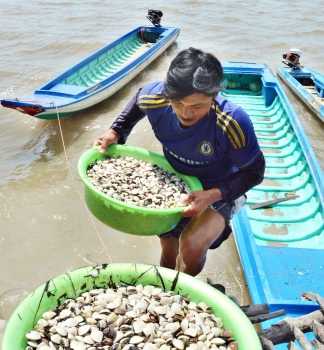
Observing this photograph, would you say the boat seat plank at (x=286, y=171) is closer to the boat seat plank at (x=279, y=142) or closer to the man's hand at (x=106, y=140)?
the boat seat plank at (x=279, y=142)

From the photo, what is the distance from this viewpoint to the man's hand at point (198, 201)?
6.48 ft

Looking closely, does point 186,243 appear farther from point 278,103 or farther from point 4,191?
point 278,103

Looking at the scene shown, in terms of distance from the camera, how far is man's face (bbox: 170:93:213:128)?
1.91 meters

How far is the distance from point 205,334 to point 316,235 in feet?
7.55

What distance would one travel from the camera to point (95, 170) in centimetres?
226

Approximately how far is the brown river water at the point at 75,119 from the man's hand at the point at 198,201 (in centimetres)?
150

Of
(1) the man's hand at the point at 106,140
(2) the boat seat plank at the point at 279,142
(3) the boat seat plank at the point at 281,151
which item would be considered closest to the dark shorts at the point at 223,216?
(1) the man's hand at the point at 106,140

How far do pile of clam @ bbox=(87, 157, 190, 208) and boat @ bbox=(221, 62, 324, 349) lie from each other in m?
0.97

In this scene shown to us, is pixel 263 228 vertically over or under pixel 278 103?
under

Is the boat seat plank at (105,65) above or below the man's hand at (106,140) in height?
below

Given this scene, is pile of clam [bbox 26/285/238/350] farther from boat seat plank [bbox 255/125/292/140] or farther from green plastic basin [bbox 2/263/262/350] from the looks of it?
boat seat plank [bbox 255/125/292/140]

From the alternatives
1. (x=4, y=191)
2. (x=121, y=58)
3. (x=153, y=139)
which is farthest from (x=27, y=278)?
(x=121, y=58)

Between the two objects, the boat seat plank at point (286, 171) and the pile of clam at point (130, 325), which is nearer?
the pile of clam at point (130, 325)

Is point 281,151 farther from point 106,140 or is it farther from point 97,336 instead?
point 97,336
